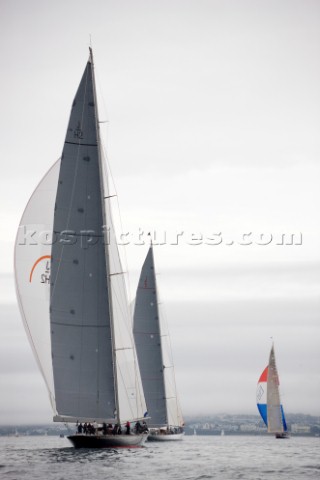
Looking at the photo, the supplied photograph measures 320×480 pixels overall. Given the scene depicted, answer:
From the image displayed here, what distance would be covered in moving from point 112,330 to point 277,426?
52.5m

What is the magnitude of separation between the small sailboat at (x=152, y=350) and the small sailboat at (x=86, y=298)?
21.4 meters

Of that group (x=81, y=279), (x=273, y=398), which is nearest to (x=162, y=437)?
(x=81, y=279)

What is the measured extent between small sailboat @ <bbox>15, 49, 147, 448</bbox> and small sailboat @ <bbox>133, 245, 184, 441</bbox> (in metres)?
21.4

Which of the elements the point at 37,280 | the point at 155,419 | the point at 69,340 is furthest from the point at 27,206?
the point at 155,419

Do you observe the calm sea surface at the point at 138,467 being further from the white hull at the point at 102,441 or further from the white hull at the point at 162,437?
the white hull at the point at 162,437

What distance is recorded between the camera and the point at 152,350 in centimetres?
6850

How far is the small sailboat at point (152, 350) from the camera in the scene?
67.9 m

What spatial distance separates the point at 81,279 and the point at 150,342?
79.1 feet

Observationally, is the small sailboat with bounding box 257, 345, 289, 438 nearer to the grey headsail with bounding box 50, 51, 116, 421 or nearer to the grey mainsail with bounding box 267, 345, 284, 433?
the grey mainsail with bounding box 267, 345, 284, 433

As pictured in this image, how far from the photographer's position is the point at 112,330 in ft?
149

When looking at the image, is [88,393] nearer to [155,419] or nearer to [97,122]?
[97,122]

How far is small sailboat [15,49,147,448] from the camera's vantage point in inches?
1769

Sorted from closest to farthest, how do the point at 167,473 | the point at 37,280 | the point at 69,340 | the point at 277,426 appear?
the point at 167,473
the point at 69,340
the point at 37,280
the point at 277,426

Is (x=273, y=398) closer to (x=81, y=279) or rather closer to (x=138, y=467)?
(x=81, y=279)
